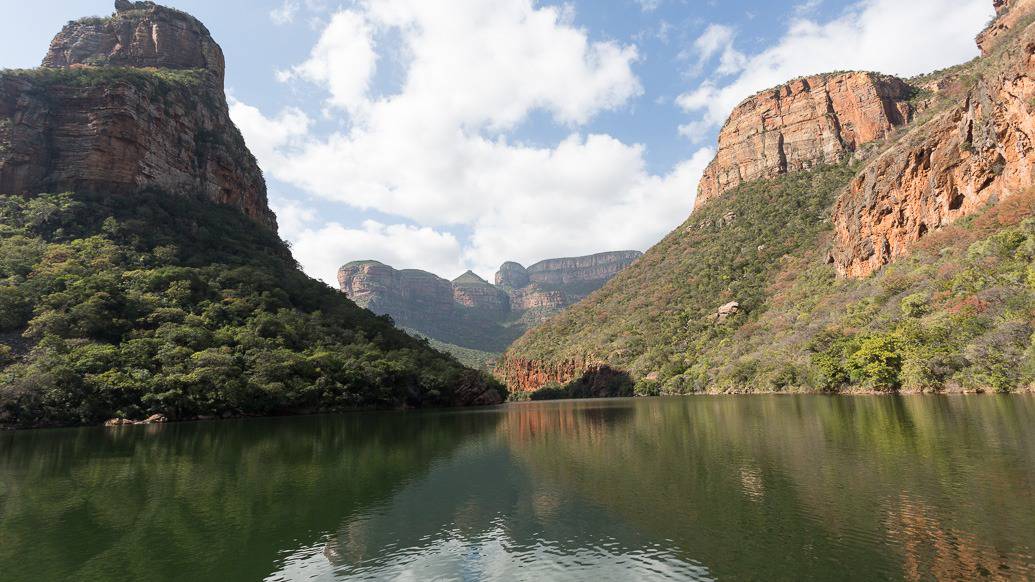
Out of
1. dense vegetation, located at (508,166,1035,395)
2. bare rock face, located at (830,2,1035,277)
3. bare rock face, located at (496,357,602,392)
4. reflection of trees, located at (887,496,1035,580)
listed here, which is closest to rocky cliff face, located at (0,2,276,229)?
bare rock face, located at (496,357,602,392)

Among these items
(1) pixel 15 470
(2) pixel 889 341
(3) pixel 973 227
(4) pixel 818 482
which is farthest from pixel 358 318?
(3) pixel 973 227

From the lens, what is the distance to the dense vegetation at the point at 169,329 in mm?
45875

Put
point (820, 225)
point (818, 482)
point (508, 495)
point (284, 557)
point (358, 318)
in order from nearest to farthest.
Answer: point (284, 557) → point (818, 482) → point (508, 495) → point (358, 318) → point (820, 225)

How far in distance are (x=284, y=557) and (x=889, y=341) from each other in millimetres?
51702

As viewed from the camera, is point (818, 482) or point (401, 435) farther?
point (401, 435)

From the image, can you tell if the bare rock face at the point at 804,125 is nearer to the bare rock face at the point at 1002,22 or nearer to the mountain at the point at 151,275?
the bare rock face at the point at 1002,22

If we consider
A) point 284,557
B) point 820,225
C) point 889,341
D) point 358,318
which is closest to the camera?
point 284,557

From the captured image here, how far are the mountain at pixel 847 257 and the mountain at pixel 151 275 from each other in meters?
39.4

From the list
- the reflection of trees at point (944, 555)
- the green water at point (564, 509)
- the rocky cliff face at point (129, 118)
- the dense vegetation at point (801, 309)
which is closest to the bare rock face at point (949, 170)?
the dense vegetation at point (801, 309)

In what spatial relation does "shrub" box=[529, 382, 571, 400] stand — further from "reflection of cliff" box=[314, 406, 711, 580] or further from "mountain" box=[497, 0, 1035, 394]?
"reflection of cliff" box=[314, 406, 711, 580]

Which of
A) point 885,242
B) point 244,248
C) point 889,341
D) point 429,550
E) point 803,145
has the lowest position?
point 429,550

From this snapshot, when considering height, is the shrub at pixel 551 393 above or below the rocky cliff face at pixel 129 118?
below

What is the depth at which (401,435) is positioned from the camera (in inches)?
1366

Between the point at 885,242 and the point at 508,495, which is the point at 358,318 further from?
the point at 885,242
